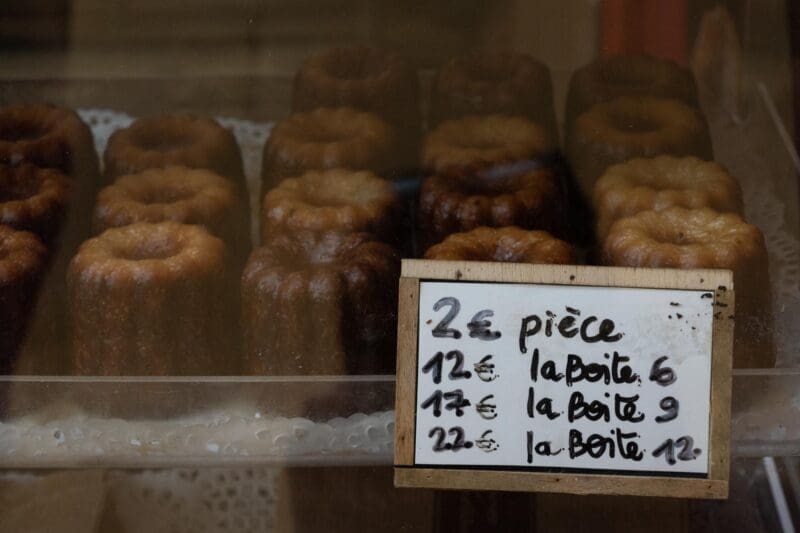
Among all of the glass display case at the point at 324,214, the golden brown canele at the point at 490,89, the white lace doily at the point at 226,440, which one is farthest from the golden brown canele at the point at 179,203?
the golden brown canele at the point at 490,89

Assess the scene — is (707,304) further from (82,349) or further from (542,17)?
(82,349)

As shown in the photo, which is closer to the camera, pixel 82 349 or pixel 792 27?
pixel 82 349

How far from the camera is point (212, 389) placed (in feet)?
2.80

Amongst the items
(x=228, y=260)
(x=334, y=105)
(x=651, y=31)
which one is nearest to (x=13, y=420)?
(x=228, y=260)

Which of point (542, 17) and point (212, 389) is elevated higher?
point (542, 17)

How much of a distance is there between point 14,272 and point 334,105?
1.57ft

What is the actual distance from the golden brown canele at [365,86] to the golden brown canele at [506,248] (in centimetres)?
27

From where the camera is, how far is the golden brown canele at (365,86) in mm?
1271

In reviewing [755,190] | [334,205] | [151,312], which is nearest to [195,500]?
[151,312]

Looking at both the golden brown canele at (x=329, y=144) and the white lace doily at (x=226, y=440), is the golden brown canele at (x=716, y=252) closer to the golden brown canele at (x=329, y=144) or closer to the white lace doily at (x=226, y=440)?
the white lace doily at (x=226, y=440)

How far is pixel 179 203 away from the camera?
3.65 feet

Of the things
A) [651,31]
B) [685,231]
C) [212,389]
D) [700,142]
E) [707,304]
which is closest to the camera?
[707,304]

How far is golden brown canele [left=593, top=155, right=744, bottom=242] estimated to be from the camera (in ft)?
3.43

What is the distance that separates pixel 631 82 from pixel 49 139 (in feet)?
2.43
